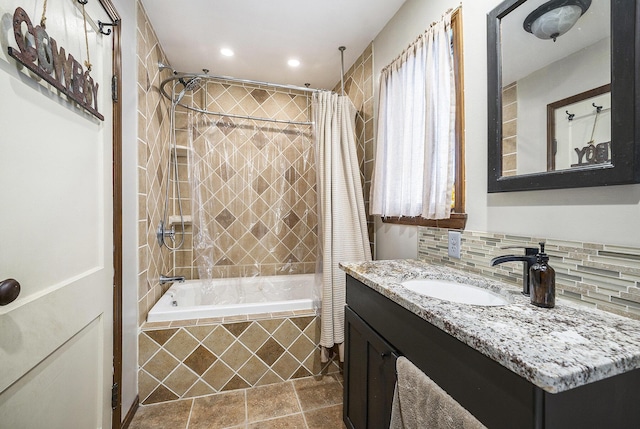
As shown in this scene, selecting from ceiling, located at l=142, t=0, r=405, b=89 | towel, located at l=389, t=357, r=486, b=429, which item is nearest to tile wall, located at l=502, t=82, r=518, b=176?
towel, located at l=389, t=357, r=486, b=429

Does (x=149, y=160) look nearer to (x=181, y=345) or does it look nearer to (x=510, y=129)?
(x=181, y=345)

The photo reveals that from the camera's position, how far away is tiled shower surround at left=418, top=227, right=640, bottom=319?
0.75 meters

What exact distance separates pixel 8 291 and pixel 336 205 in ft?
4.96

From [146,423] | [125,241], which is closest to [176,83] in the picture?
[125,241]

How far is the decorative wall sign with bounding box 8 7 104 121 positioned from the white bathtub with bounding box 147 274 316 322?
1237 mm

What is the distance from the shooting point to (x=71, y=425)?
100cm

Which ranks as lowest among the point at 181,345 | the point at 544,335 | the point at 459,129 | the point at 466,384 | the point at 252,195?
the point at 181,345

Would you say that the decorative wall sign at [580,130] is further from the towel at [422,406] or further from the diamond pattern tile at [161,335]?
the diamond pattern tile at [161,335]

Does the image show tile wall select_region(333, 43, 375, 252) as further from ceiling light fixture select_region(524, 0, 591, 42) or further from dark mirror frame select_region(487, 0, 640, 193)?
dark mirror frame select_region(487, 0, 640, 193)

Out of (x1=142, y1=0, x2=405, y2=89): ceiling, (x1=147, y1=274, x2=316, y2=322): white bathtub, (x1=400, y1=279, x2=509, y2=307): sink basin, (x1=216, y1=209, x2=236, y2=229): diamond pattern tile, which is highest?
(x1=142, y1=0, x2=405, y2=89): ceiling

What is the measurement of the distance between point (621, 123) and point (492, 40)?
2.01ft

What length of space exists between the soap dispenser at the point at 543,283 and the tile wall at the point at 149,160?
6.31ft

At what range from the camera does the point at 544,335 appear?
63cm

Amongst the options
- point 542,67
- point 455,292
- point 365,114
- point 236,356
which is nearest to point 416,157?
point 542,67
